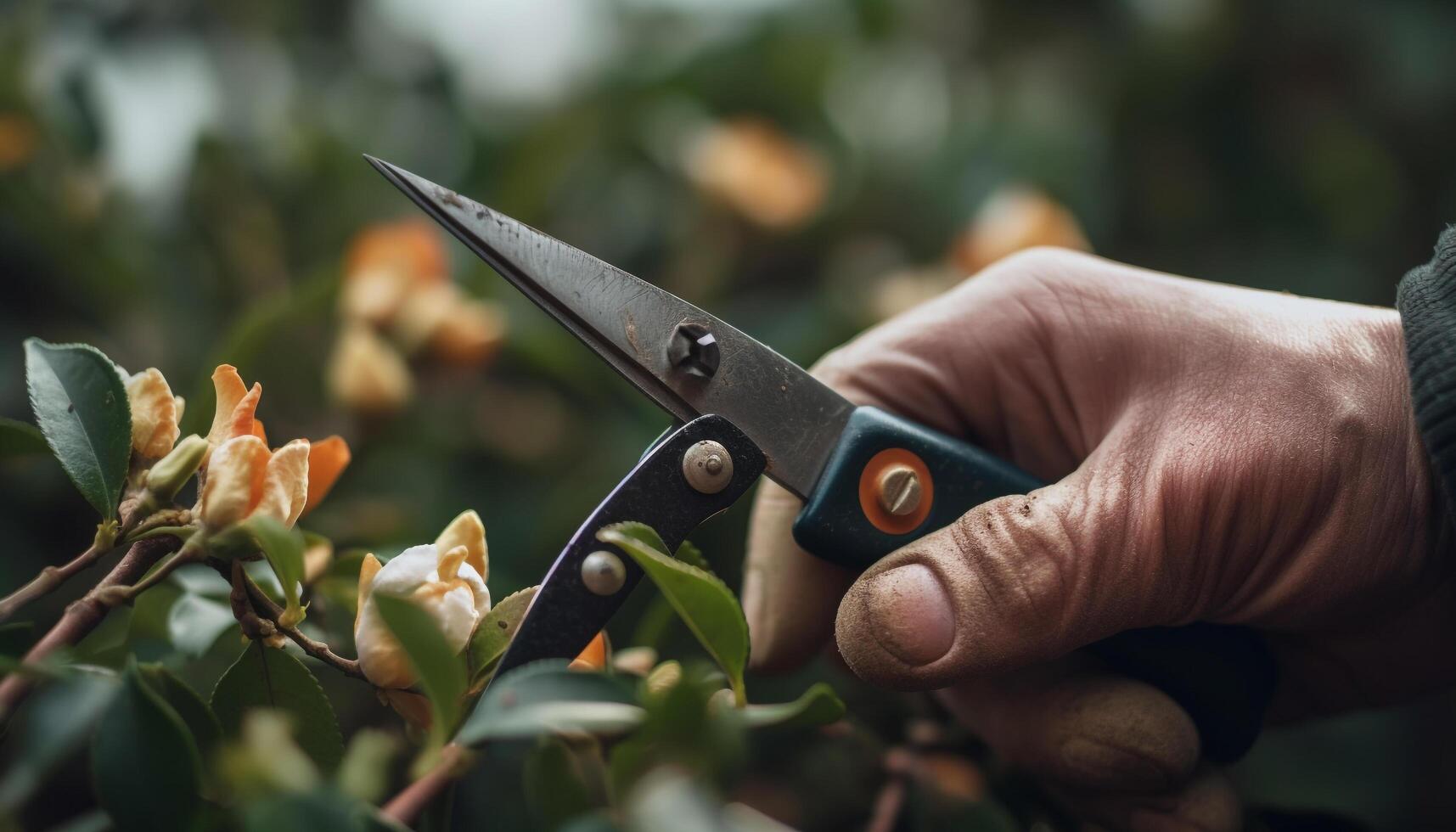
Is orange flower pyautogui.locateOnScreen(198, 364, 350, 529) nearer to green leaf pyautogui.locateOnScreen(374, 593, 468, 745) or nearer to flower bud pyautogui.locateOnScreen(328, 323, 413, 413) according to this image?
green leaf pyautogui.locateOnScreen(374, 593, 468, 745)

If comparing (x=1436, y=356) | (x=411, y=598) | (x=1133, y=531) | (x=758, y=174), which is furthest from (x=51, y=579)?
(x=758, y=174)

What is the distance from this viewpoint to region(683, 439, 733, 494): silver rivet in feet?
1.76

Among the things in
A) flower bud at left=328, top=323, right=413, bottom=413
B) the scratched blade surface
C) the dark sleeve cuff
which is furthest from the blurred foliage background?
the dark sleeve cuff

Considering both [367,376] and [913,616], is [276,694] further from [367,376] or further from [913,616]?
[367,376]

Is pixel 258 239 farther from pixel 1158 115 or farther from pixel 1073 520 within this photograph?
pixel 1158 115

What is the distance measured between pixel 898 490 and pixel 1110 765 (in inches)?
7.8

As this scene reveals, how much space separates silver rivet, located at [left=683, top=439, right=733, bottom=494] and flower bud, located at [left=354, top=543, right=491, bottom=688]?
4.7 inches

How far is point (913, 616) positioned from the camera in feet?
1.75

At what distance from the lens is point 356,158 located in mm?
1102

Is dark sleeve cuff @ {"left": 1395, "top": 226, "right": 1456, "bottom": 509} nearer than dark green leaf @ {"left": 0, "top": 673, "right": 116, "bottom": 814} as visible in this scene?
No

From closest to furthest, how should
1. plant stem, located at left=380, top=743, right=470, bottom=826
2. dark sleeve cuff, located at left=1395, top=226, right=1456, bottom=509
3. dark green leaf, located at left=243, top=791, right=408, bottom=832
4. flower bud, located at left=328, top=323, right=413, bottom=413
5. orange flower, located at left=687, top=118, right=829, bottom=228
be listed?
dark green leaf, located at left=243, top=791, right=408, bottom=832 < plant stem, located at left=380, top=743, right=470, bottom=826 < dark sleeve cuff, located at left=1395, top=226, right=1456, bottom=509 < flower bud, located at left=328, top=323, right=413, bottom=413 < orange flower, located at left=687, top=118, right=829, bottom=228

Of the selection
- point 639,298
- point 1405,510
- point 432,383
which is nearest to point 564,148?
point 432,383

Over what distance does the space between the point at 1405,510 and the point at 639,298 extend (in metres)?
0.40

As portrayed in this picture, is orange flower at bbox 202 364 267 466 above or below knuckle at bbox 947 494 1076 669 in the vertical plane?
above
